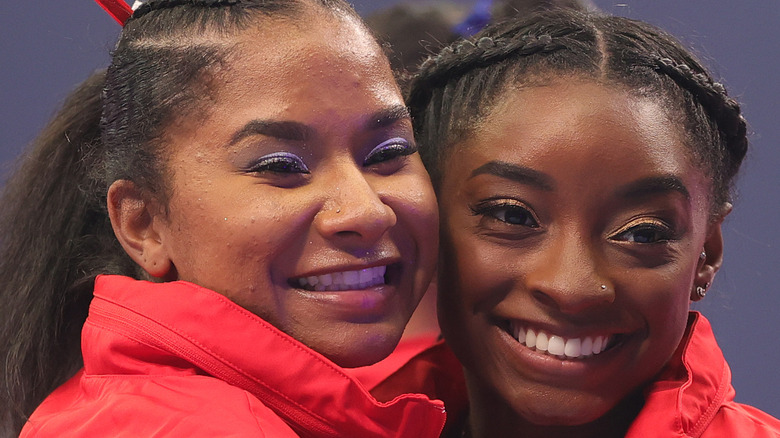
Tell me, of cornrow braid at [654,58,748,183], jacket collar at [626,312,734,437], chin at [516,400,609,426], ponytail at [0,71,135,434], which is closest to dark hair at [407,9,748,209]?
cornrow braid at [654,58,748,183]

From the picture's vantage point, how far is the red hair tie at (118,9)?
1.32 m

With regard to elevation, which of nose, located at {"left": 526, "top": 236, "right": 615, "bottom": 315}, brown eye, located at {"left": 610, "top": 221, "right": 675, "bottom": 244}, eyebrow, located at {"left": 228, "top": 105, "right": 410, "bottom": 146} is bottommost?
nose, located at {"left": 526, "top": 236, "right": 615, "bottom": 315}

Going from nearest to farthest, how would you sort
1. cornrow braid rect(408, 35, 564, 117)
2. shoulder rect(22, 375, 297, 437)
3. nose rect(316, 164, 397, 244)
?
1. shoulder rect(22, 375, 297, 437)
2. nose rect(316, 164, 397, 244)
3. cornrow braid rect(408, 35, 564, 117)

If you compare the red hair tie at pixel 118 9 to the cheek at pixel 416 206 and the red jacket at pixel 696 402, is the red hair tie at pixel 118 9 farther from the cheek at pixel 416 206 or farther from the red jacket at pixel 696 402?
the red jacket at pixel 696 402

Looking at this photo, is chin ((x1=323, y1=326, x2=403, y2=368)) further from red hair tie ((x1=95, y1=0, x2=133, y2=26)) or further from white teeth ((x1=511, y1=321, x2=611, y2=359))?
red hair tie ((x1=95, y1=0, x2=133, y2=26))

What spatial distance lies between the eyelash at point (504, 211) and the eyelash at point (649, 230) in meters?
0.10

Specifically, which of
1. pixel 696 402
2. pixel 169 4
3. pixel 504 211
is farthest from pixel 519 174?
pixel 169 4

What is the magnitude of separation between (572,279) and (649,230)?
13cm

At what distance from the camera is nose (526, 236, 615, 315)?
3.97 feet

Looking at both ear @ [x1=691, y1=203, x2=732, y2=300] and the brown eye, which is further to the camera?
ear @ [x1=691, y1=203, x2=732, y2=300]

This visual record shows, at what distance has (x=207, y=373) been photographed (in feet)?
3.57

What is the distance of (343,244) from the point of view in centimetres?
115

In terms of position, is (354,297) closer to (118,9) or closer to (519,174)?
(519,174)

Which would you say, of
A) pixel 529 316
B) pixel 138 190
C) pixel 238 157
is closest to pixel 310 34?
pixel 238 157
